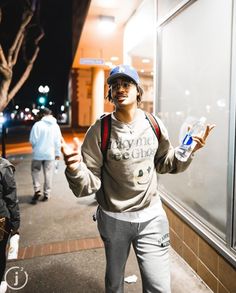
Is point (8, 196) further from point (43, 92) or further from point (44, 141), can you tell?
point (43, 92)

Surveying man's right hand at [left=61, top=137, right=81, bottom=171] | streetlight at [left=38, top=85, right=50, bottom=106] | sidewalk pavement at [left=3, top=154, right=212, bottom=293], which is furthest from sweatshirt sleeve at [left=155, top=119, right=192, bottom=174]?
streetlight at [left=38, top=85, right=50, bottom=106]

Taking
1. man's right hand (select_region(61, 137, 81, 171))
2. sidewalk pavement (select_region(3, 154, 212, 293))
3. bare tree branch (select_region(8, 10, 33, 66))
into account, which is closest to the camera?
man's right hand (select_region(61, 137, 81, 171))

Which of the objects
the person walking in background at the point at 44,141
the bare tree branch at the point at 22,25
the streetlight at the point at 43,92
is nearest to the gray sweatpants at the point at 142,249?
the person walking in background at the point at 44,141

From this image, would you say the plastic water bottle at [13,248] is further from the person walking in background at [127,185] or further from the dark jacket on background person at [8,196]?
the person walking in background at [127,185]

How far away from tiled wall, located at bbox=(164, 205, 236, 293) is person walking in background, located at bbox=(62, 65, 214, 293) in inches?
36.9

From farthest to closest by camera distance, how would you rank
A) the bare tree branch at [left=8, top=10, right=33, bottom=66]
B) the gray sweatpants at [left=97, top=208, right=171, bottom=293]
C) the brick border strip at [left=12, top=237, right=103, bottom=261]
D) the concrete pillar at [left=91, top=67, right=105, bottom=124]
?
the concrete pillar at [left=91, top=67, right=105, bottom=124], the bare tree branch at [left=8, top=10, right=33, bottom=66], the brick border strip at [left=12, top=237, right=103, bottom=261], the gray sweatpants at [left=97, top=208, right=171, bottom=293]

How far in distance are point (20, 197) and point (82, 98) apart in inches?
1028

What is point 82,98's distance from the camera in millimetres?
32125

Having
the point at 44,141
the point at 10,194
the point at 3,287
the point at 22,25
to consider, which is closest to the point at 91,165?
the point at 10,194

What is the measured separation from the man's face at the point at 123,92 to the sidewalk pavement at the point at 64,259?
7.10 feet

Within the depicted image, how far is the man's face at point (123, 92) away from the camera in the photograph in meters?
2.27

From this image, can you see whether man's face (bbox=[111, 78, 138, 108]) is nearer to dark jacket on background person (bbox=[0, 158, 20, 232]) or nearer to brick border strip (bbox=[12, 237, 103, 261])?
dark jacket on background person (bbox=[0, 158, 20, 232])

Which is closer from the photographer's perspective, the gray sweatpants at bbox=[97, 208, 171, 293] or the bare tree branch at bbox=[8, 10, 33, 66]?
the gray sweatpants at bbox=[97, 208, 171, 293]

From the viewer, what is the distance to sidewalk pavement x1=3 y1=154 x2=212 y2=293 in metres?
3.32
